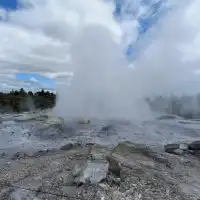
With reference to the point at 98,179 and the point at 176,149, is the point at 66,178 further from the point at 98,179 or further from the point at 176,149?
the point at 176,149

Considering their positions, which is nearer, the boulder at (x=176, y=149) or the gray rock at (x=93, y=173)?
the gray rock at (x=93, y=173)

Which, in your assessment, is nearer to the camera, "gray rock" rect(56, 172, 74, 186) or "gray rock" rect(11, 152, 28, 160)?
"gray rock" rect(56, 172, 74, 186)

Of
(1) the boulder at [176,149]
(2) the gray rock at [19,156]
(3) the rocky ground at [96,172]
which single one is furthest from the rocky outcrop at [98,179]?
(1) the boulder at [176,149]

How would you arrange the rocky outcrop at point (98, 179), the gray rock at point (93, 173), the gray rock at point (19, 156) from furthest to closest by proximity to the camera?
the gray rock at point (19, 156) < the gray rock at point (93, 173) < the rocky outcrop at point (98, 179)

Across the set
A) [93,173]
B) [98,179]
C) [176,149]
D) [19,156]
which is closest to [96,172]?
[93,173]

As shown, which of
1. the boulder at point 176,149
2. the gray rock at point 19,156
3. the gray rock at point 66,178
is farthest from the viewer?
the boulder at point 176,149

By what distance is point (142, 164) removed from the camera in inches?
311

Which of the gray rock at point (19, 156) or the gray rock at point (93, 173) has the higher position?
the gray rock at point (93, 173)

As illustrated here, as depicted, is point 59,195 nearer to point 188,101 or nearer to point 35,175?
point 35,175

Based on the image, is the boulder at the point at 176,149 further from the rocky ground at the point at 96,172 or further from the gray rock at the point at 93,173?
the gray rock at the point at 93,173

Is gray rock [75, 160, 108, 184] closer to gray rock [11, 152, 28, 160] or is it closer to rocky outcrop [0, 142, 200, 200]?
rocky outcrop [0, 142, 200, 200]

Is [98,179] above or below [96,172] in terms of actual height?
below

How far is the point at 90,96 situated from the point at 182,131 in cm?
923

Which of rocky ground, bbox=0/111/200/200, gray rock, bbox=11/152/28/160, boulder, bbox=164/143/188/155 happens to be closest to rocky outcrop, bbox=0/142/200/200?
rocky ground, bbox=0/111/200/200
